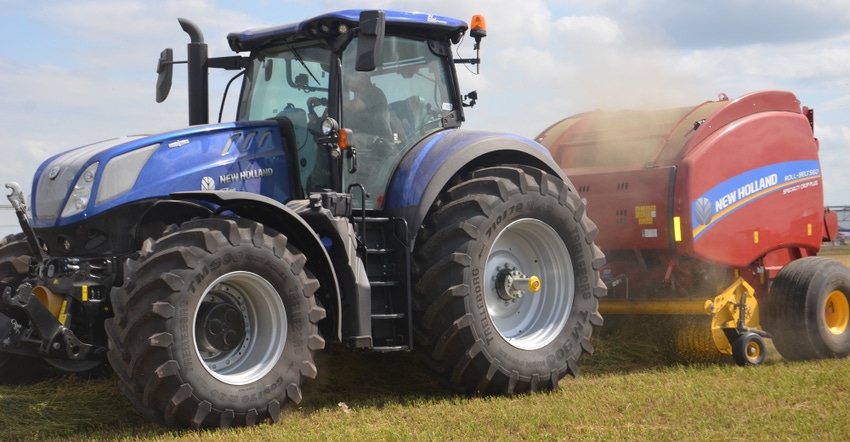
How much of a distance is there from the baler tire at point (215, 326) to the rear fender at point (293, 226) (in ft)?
0.50

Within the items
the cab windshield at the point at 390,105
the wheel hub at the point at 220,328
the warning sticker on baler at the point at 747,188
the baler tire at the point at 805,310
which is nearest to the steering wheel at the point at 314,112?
the cab windshield at the point at 390,105

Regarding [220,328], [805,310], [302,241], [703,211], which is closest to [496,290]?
[302,241]

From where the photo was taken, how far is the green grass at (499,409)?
5.67 metres

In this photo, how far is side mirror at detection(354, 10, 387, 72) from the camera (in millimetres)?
6250

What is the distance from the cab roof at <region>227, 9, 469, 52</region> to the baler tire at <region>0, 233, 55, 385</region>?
2.25 meters

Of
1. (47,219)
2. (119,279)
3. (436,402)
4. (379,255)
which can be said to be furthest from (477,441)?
(47,219)

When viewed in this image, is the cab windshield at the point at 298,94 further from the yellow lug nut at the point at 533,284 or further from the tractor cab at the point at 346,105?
the yellow lug nut at the point at 533,284

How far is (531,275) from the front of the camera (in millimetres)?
7617

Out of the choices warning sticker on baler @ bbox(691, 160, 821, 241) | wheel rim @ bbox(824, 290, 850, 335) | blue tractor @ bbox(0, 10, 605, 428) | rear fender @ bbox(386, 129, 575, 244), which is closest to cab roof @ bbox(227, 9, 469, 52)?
blue tractor @ bbox(0, 10, 605, 428)

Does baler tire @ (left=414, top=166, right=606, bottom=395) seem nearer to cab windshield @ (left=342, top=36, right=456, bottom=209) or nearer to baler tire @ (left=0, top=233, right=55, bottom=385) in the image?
cab windshield @ (left=342, top=36, right=456, bottom=209)

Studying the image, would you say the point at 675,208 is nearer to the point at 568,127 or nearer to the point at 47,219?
the point at 568,127

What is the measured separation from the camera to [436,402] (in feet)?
22.1

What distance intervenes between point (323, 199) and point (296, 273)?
733mm

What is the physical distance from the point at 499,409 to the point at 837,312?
4685 mm
